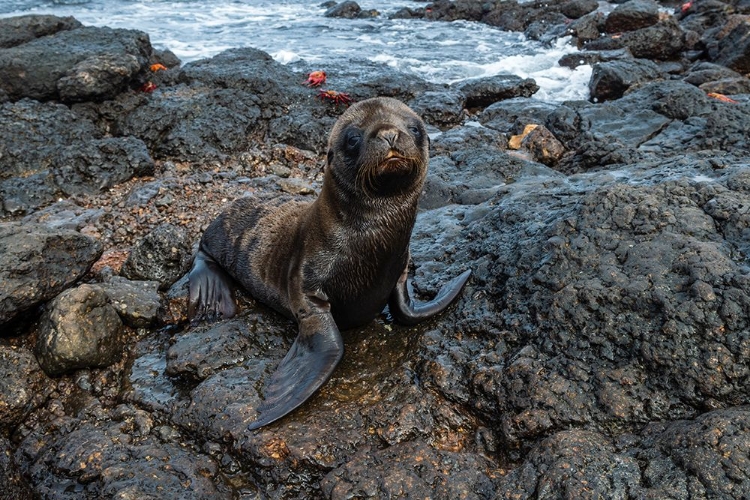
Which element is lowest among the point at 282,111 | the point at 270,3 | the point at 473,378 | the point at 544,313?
the point at 270,3

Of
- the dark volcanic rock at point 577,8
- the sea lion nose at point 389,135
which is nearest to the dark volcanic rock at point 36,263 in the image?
the sea lion nose at point 389,135

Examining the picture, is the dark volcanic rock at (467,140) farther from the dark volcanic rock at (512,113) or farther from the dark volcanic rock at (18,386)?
the dark volcanic rock at (18,386)

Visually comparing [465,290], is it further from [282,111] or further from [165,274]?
[282,111]

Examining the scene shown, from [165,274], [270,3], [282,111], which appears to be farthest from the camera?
[270,3]

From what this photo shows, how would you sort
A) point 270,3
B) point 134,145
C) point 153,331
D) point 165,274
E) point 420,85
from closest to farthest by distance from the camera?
point 153,331 → point 165,274 → point 134,145 → point 420,85 → point 270,3

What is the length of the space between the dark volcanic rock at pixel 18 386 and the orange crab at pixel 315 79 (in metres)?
7.63

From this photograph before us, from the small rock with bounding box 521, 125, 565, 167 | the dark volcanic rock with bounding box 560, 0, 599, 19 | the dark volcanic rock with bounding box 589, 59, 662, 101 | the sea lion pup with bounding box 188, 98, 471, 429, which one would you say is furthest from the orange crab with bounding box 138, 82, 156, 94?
the dark volcanic rock with bounding box 560, 0, 599, 19

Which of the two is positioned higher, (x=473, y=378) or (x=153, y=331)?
(x=473, y=378)

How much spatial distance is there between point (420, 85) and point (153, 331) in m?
8.10

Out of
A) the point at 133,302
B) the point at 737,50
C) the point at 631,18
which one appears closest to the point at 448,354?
the point at 133,302

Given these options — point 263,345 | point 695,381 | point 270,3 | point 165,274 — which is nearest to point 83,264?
point 165,274

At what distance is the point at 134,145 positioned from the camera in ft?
26.9

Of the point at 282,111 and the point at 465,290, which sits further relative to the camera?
the point at 282,111

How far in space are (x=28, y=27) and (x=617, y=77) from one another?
37.7 feet
